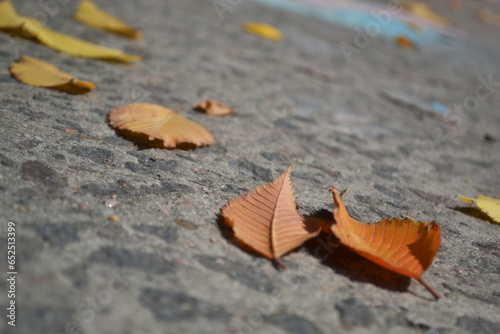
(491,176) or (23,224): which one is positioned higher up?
(491,176)

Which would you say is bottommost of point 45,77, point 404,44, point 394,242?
point 45,77

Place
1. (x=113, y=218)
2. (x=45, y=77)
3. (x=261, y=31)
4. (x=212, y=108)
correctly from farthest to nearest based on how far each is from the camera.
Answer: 1. (x=261, y=31)
2. (x=212, y=108)
3. (x=45, y=77)
4. (x=113, y=218)

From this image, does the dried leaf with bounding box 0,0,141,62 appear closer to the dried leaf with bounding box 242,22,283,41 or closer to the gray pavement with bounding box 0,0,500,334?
the gray pavement with bounding box 0,0,500,334

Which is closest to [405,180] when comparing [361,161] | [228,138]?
[361,161]

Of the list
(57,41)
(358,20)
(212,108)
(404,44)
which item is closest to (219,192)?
(212,108)

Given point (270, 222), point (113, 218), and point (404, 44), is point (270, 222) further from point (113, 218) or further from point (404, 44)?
point (404, 44)

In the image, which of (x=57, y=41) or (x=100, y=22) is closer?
(x=57, y=41)

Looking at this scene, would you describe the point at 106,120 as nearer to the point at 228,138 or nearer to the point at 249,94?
the point at 228,138
